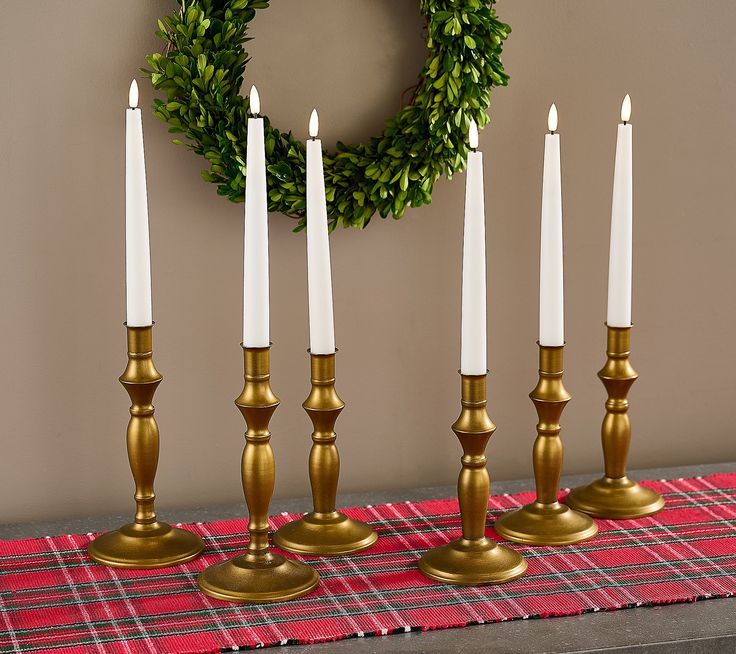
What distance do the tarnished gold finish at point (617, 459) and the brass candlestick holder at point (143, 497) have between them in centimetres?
53

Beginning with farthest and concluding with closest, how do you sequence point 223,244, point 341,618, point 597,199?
1. point 597,199
2. point 223,244
3. point 341,618

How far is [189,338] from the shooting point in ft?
5.00

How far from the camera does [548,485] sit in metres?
1.40

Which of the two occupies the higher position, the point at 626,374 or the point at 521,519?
the point at 626,374

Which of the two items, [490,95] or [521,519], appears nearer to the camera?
[521,519]

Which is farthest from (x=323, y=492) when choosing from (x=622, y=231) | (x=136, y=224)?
(x=622, y=231)

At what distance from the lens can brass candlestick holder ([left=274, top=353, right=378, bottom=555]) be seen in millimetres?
1323

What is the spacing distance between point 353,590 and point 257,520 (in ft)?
0.44

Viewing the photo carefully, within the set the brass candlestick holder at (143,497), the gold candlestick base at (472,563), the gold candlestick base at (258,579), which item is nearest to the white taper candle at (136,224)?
the brass candlestick holder at (143,497)

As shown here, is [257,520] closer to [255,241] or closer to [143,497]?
[143,497]

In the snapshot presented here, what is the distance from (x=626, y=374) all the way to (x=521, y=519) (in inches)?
9.6

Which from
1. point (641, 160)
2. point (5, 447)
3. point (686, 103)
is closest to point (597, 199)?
point (641, 160)

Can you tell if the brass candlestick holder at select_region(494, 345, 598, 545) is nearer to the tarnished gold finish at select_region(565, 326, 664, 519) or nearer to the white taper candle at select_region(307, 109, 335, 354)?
the tarnished gold finish at select_region(565, 326, 664, 519)

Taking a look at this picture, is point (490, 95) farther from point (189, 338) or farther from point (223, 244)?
point (189, 338)
